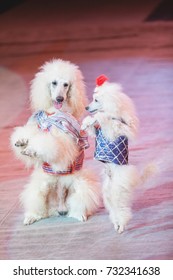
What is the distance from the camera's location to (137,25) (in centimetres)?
781

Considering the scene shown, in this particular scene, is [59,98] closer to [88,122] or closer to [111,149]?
[88,122]

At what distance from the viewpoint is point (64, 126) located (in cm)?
271

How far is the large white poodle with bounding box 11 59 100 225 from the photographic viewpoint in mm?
2686

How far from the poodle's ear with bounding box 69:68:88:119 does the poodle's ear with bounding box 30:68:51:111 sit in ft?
0.34

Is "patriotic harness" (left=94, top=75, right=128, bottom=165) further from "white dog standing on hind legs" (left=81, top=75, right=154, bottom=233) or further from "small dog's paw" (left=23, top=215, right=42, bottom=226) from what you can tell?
"small dog's paw" (left=23, top=215, right=42, bottom=226)

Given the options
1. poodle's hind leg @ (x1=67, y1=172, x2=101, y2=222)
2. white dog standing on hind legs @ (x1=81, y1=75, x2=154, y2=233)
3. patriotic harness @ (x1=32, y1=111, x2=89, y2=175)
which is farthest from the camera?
poodle's hind leg @ (x1=67, y1=172, x2=101, y2=222)

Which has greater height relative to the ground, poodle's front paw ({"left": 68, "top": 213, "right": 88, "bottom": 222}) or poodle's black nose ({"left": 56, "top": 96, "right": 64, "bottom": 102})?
poodle's black nose ({"left": 56, "top": 96, "right": 64, "bottom": 102})

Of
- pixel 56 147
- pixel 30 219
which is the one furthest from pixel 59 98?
pixel 30 219

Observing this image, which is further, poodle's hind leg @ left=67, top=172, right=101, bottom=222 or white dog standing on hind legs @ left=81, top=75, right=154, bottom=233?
poodle's hind leg @ left=67, top=172, right=101, bottom=222

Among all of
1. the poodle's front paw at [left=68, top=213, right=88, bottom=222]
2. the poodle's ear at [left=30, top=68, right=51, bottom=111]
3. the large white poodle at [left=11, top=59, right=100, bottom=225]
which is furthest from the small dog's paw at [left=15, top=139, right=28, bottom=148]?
the poodle's front paw at [left=68, top=213, right=88, bottom=222]

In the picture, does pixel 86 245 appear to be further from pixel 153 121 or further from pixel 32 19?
pixel 32 19
